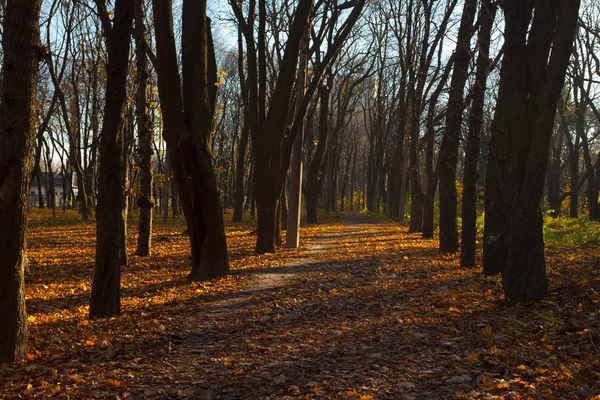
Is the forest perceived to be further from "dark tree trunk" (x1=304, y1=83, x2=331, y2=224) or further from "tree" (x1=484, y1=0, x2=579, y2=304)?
"dark tree trunk" (x1=304, y1=83, x2=331, y2=224)

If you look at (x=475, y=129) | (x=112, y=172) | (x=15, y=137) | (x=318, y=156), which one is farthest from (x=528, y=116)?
(x=318, y=156)

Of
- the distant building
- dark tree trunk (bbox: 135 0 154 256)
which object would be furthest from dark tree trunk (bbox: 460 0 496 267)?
the distant building

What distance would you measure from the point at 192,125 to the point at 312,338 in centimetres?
454

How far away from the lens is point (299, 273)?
10438 millimetres

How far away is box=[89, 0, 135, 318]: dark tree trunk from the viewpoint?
5.82 meters

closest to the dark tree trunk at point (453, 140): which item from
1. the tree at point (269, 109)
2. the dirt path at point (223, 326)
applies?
the tree at point (269, 109)

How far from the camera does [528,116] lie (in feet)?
23.2

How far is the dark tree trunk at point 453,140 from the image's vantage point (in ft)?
39.2

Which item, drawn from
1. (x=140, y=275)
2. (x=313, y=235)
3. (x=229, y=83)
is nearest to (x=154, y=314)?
(x=140, y=275)

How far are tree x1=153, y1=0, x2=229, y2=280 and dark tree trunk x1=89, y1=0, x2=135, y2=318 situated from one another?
7.34 feet

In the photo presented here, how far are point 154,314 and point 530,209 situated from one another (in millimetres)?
5211

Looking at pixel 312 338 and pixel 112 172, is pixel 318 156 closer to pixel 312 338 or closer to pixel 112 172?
pixel 112 172

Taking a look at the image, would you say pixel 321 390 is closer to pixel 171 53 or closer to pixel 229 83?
pixel 171 53

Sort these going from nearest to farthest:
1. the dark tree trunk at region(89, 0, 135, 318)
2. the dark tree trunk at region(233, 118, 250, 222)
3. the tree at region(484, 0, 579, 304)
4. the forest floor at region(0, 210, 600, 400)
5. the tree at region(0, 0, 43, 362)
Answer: the forest floor at region(0, 210, 600, 400), the tree at region(0, 0, 43, 362), the dark tree trunk at region(89, 0, 135, 318), the tree at region(484, 0, 579, 304), the dark tree trunk at region(233, 118, 250, 222)
